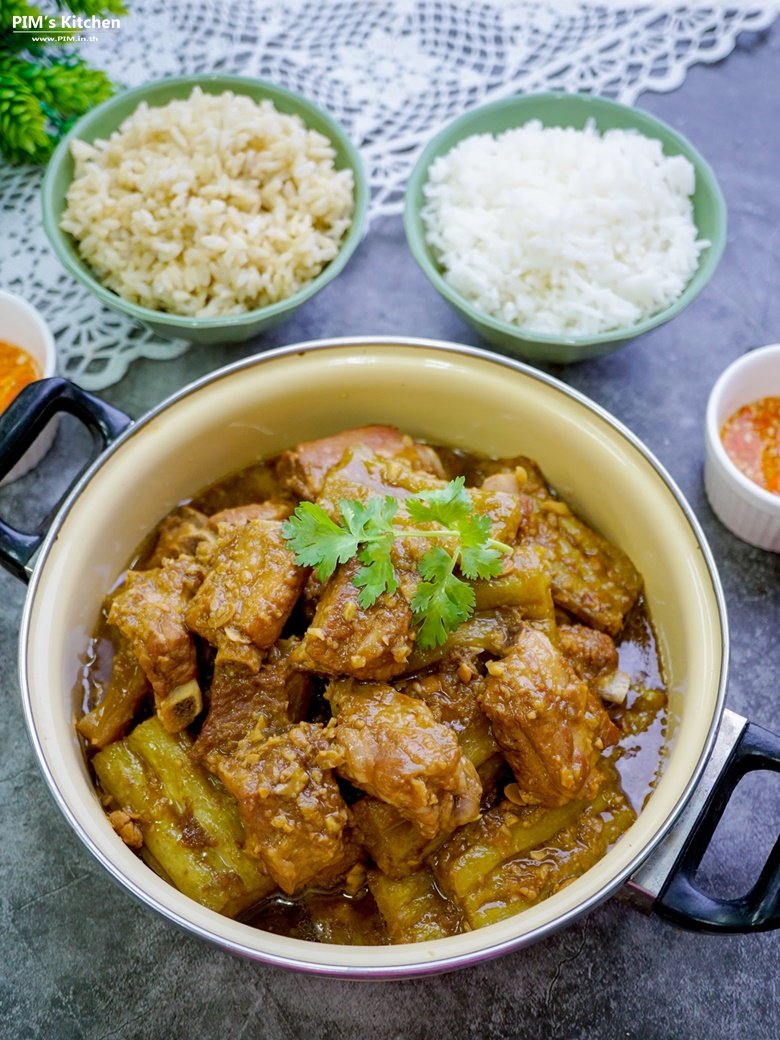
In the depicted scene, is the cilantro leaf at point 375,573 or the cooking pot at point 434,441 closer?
the cooking pot at point 434,441

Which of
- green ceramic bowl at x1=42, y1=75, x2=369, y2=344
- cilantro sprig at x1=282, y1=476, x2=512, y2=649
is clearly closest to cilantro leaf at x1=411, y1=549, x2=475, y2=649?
cilantro sprig at x1=282, y1=476, x2=512, y2=649

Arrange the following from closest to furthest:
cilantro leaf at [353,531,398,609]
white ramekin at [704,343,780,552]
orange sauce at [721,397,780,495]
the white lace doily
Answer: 1. cilantro leaf at [353,531,398,609]
2. white ramekin at [704,343,780,552]
3. orange sauce at [721,397,780,495]
4. the white lace doily

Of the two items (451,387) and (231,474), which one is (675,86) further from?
(231,474)

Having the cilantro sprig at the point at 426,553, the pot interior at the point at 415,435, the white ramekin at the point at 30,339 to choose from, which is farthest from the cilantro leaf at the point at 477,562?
the white ramekin at the point at 30,339

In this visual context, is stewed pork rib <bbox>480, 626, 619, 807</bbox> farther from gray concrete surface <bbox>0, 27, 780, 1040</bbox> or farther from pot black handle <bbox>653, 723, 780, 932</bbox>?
gray concrete surface <bbox>0, 27, 780, 1040</bbox>

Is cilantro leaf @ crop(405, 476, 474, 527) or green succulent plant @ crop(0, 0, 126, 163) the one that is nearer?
cilantro leaf @ crop(405, 476, 474, 527)

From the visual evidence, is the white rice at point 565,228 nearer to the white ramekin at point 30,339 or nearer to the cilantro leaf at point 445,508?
the cilantro leaf at point 445,508

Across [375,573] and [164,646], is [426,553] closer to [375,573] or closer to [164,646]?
[375,573]
